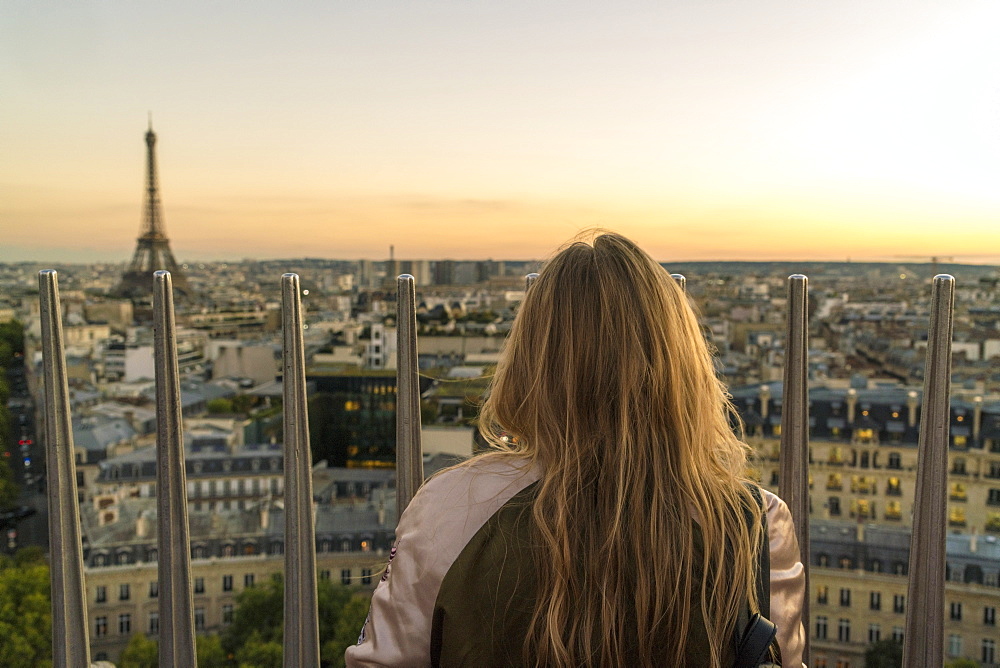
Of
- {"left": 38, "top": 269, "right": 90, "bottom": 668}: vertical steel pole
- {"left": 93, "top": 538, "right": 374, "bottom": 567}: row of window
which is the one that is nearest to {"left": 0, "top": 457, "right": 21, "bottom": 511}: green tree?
{"left": 93, "top": 538, "right": 374, "bottom": 567}: row of window

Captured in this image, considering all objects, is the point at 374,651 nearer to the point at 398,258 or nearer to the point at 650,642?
→ the point at 650,642

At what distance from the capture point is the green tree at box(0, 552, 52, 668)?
4312mm

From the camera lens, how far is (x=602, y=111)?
4.88 metres

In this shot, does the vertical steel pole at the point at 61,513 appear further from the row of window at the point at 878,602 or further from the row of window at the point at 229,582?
the row of window at the point at 878,602

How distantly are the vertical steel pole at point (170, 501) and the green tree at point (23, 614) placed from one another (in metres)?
2.95

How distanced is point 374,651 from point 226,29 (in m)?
6.30

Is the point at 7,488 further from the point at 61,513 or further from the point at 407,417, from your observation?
the point at 407,417

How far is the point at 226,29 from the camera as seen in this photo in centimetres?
618

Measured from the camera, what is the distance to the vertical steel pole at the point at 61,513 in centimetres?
168

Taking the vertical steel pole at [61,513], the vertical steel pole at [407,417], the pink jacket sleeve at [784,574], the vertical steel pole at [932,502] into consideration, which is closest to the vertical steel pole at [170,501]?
the vertical steel pole at [61,513]

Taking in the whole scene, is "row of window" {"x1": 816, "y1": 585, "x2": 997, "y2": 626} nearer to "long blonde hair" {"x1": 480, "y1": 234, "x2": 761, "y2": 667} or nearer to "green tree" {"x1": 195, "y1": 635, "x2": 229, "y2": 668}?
"long blonde hair" {"x1": 480, "y1": 234, "x2": 761, "y2": 667}

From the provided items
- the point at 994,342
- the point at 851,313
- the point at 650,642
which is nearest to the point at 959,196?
the point at 851,313

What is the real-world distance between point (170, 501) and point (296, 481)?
0.90 ft

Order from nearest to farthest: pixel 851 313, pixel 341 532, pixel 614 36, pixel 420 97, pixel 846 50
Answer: pixel 341 532, pixel 851 313, pixel 846 50, pixel 614 36, pixel 420 97
